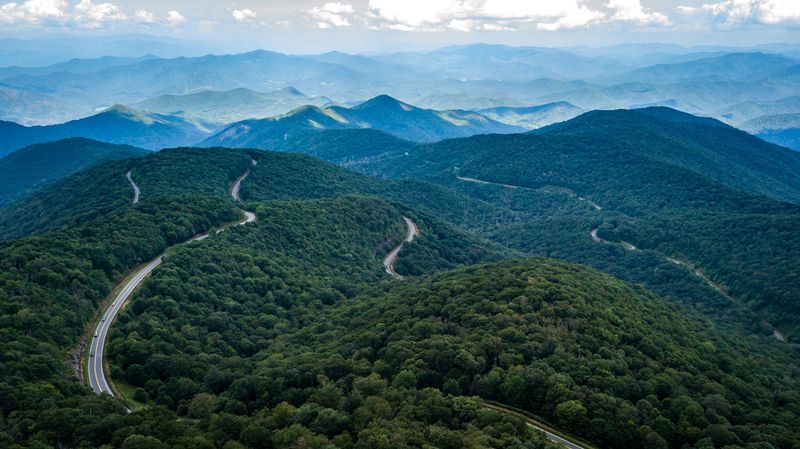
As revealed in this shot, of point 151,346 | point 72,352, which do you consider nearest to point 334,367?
point 151,346

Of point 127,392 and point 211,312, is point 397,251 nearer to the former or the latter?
point 211,312

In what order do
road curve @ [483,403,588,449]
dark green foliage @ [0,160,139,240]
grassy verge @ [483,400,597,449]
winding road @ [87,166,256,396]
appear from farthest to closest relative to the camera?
dark green foliage @ [0,160,139,240]
winding road @ [87,166,256,396]
grassy verge @ [483,400,597,449]
road curve @ [483,403,588,449]

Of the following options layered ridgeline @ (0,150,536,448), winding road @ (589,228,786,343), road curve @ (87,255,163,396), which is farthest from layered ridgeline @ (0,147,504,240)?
winding road @ (589,228,786,343)

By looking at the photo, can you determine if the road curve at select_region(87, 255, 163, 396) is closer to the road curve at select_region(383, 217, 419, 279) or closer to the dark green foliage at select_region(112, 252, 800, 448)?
the dark green foliage at select_region(112, 252, 800, 448)

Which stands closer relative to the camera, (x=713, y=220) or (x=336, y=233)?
(x=336, y=233)

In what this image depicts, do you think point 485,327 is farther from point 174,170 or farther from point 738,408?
point 174,170

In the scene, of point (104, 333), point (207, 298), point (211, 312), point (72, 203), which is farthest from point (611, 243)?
point (72, 203)

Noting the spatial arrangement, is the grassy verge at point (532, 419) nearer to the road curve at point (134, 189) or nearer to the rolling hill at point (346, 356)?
the rolling hill at point (346, 356)
